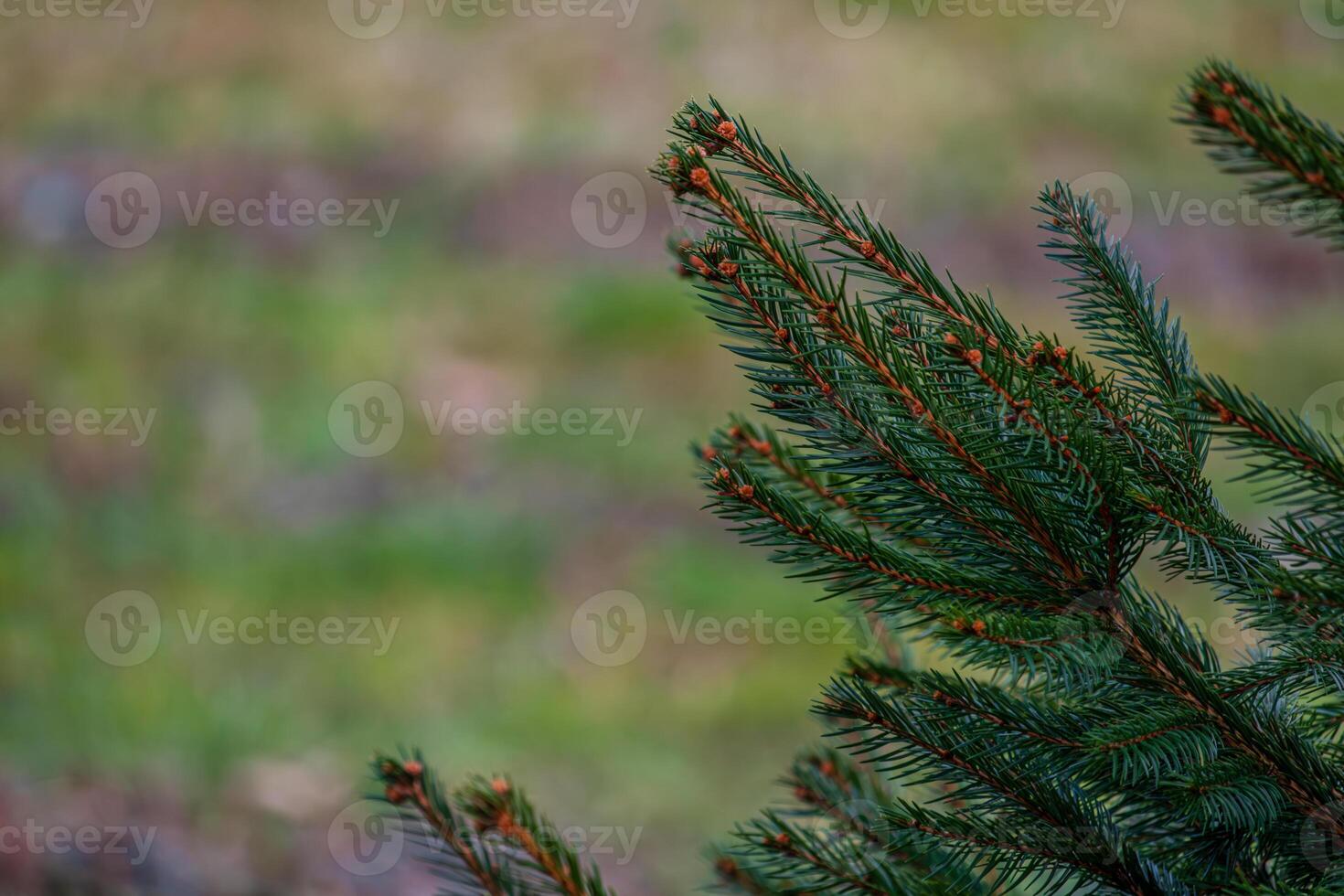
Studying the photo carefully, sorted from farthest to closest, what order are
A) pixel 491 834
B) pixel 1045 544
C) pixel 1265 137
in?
1. pixel 491 834
2. pixel 1045 544
3. pixel 1265 137

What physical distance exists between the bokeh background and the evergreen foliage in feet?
10.2

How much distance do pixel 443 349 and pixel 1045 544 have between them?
5294 millimetres

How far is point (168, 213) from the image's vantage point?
6547 millimetres

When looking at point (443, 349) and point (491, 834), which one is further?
point (443, 349)

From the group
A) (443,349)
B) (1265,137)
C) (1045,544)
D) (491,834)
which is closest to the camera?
(1265,137)

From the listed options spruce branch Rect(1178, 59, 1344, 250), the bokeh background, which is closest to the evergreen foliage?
spruce branch Rect(1178, 59, 1344, 250)

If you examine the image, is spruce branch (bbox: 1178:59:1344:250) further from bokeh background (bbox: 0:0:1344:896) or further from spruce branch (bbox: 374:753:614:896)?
bokeh background (bbox: 0:0:1344:896)

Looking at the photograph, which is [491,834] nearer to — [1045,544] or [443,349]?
[1045,544]

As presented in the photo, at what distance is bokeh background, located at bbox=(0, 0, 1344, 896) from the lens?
4.39 m

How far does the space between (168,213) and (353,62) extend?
154cm

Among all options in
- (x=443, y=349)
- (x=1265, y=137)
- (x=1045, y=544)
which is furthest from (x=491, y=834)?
(x=443, y=349)

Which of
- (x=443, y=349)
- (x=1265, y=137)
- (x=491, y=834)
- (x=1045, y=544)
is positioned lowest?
(x=491, y=834)

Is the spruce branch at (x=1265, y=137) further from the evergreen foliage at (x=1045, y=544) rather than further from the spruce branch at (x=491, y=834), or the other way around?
the spruce branch at (x=491, y=834)

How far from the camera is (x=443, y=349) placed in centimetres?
600
